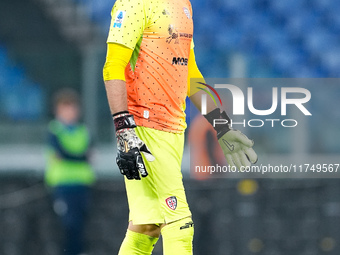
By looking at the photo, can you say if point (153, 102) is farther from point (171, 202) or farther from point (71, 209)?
point (71, 209)

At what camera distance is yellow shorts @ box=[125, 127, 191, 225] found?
270cm

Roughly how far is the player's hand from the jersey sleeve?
676 millimetres

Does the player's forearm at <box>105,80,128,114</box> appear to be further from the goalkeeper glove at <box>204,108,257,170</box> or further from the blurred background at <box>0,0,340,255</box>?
the blurred background at <box>0,0,340,255</box>

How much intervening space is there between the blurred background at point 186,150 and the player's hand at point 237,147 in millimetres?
2033

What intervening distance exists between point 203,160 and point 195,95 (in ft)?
6.94

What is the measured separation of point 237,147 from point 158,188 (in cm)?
53

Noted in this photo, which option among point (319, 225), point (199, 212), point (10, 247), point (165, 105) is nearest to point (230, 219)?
point (199, 212)

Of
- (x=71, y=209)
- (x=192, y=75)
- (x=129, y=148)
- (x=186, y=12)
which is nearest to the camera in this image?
(x=129, y=148)

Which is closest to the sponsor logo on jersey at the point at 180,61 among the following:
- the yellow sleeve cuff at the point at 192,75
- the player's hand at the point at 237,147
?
the yellow sleeve cuff at the point at 192,75

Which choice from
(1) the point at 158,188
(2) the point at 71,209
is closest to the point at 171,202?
(1) the point at 158,188

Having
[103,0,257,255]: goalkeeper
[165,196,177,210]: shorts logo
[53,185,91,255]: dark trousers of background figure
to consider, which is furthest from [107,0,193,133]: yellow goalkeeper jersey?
[53,185,91,255]: dark trousers of background figure

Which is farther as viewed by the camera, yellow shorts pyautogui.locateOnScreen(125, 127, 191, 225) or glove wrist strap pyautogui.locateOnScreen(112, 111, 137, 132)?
yellow shorts pyautogui.locateOnScreen(125, 127, 191, 225)

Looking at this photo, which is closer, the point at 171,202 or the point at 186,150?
the point at 171,202

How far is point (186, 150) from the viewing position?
5.32m
